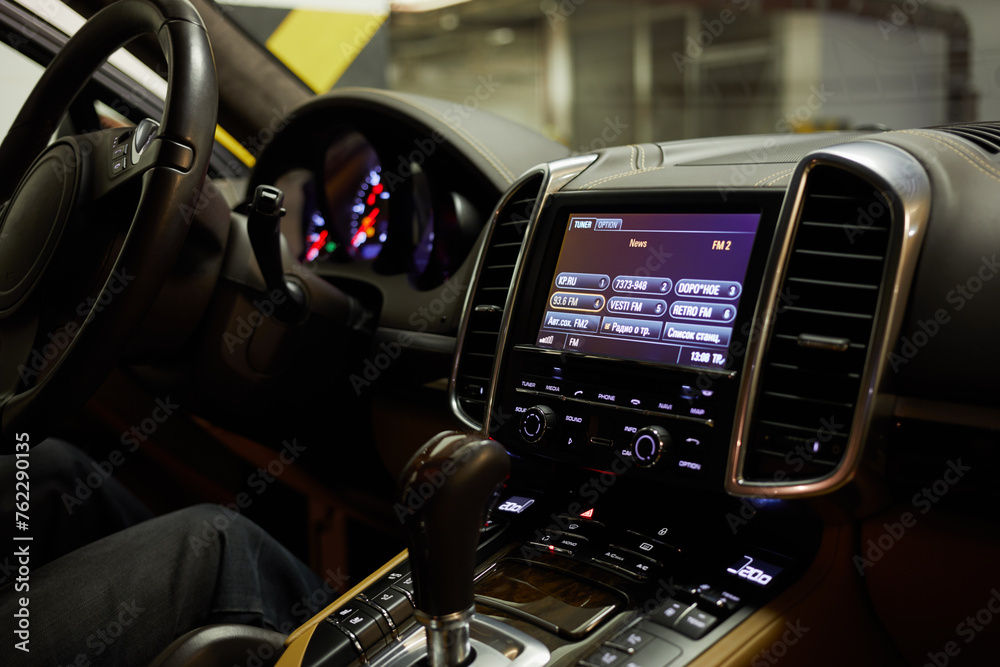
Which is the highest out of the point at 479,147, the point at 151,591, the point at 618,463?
the point at 479,147

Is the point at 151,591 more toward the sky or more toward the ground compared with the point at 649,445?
more toward the ground

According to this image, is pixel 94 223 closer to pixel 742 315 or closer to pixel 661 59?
pixel 742 315

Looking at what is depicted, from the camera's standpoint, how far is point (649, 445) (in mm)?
752

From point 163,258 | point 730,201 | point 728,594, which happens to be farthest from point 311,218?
point 728,594

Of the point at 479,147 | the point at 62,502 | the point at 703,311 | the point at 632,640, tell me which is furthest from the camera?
the point at 479,147

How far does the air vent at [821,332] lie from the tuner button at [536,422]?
0.21 m

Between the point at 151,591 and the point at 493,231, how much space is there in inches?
23.4

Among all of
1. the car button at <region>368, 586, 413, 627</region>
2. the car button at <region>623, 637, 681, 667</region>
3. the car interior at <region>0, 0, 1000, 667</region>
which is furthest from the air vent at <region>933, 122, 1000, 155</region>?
the car button at <region>368, 586, 413, 627</region>

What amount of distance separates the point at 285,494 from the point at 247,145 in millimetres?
696

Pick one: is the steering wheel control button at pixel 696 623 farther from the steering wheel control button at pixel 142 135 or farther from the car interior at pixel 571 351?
the steering wheel control button at pixel 142 135

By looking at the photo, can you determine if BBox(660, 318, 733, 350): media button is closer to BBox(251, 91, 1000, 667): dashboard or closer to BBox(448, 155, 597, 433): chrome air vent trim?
BBox(251, 91, 1000, 667): dashboard

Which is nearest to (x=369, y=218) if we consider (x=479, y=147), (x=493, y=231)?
(x=479, y=147)

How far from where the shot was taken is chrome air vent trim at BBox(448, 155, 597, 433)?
922 mm

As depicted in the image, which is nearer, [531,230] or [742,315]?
[742,315]
